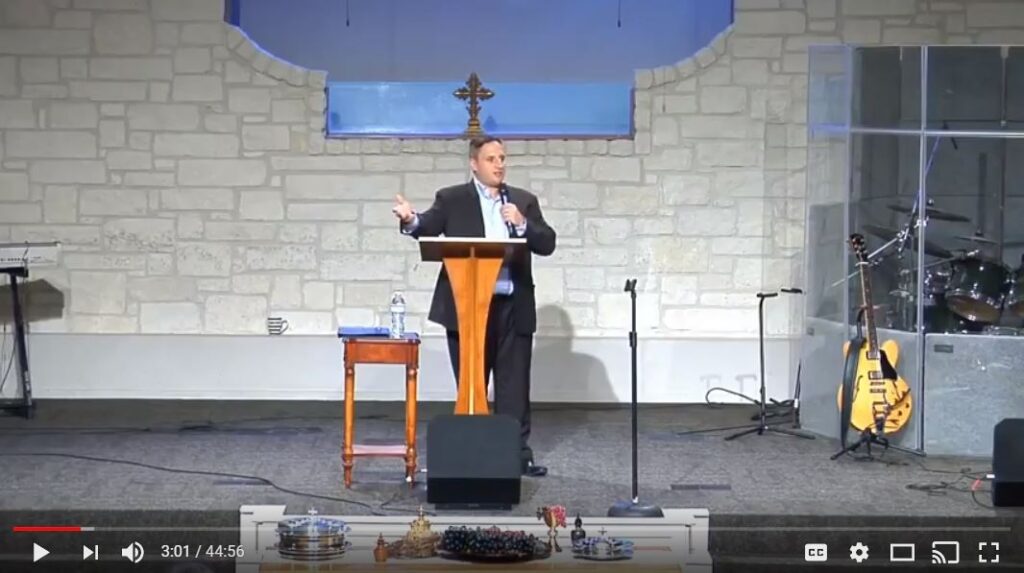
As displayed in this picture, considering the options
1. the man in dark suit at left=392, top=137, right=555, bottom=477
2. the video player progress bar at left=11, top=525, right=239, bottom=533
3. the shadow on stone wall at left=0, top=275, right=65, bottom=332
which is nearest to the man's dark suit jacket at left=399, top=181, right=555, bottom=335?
the man in dark suit at left=392, top=137, right=555, bottom=477

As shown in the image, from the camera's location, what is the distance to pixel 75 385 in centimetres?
944

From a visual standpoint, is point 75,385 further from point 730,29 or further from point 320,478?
point 730,29

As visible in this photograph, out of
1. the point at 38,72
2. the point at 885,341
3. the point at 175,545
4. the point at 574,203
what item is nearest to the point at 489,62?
the point at 574,203

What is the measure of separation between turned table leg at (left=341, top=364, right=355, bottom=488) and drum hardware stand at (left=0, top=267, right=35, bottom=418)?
2878 mm

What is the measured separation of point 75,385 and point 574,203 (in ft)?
10.8

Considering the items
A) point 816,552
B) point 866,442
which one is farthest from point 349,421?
point 866,442

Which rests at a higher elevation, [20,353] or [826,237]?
[826,237]

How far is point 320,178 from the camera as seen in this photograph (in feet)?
31.3

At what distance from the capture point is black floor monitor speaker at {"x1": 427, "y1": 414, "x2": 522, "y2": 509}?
249 inches

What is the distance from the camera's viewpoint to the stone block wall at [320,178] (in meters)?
9.47

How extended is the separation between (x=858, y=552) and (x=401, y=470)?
222 centimetres

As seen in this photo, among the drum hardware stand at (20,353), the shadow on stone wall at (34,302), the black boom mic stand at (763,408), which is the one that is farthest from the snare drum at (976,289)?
the shadow on stone wall at (34,302)

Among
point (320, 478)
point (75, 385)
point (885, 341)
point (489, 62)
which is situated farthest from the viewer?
point (489, 62)

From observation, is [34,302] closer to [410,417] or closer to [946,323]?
[410,417]
